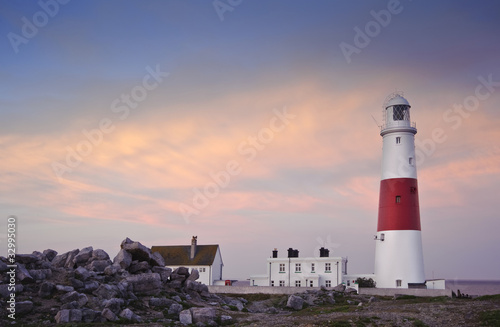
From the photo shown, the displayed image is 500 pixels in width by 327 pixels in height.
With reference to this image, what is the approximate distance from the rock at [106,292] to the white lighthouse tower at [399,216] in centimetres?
3123

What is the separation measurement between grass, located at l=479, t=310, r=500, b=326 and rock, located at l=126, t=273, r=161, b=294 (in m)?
19.9

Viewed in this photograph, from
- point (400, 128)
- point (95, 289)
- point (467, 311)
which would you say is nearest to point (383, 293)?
point (400, 128)

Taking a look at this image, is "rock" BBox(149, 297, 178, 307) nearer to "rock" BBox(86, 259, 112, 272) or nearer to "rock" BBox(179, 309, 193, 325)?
"rock" BBox(179, 309, 193, 325)

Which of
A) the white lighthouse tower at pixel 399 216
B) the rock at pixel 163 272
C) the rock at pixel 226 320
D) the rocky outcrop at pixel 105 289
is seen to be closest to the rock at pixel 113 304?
the rocky outcrop at pixel 105 289

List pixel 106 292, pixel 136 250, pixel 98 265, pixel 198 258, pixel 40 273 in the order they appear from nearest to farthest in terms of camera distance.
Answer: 1. pixel 106 292
2. pixel 40 273
3. pixel 98 265
4. pixel 136 250
5. pixel 198 258

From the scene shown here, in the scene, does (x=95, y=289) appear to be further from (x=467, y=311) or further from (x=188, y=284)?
(x=467, y=311)

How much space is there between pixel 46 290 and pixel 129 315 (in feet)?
17.4

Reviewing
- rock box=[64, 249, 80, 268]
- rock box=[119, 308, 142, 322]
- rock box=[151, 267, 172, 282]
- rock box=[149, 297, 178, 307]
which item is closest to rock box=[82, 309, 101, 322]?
rock box=[119, 308, 142, 322]

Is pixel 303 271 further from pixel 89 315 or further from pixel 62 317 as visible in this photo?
pixel 62 317

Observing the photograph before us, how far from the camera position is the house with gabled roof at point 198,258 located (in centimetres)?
6600

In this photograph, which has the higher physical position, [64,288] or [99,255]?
[99,255]

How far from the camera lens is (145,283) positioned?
33.3m

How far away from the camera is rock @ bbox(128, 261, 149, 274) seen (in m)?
35.7

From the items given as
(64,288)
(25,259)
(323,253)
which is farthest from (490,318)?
(323,253)
